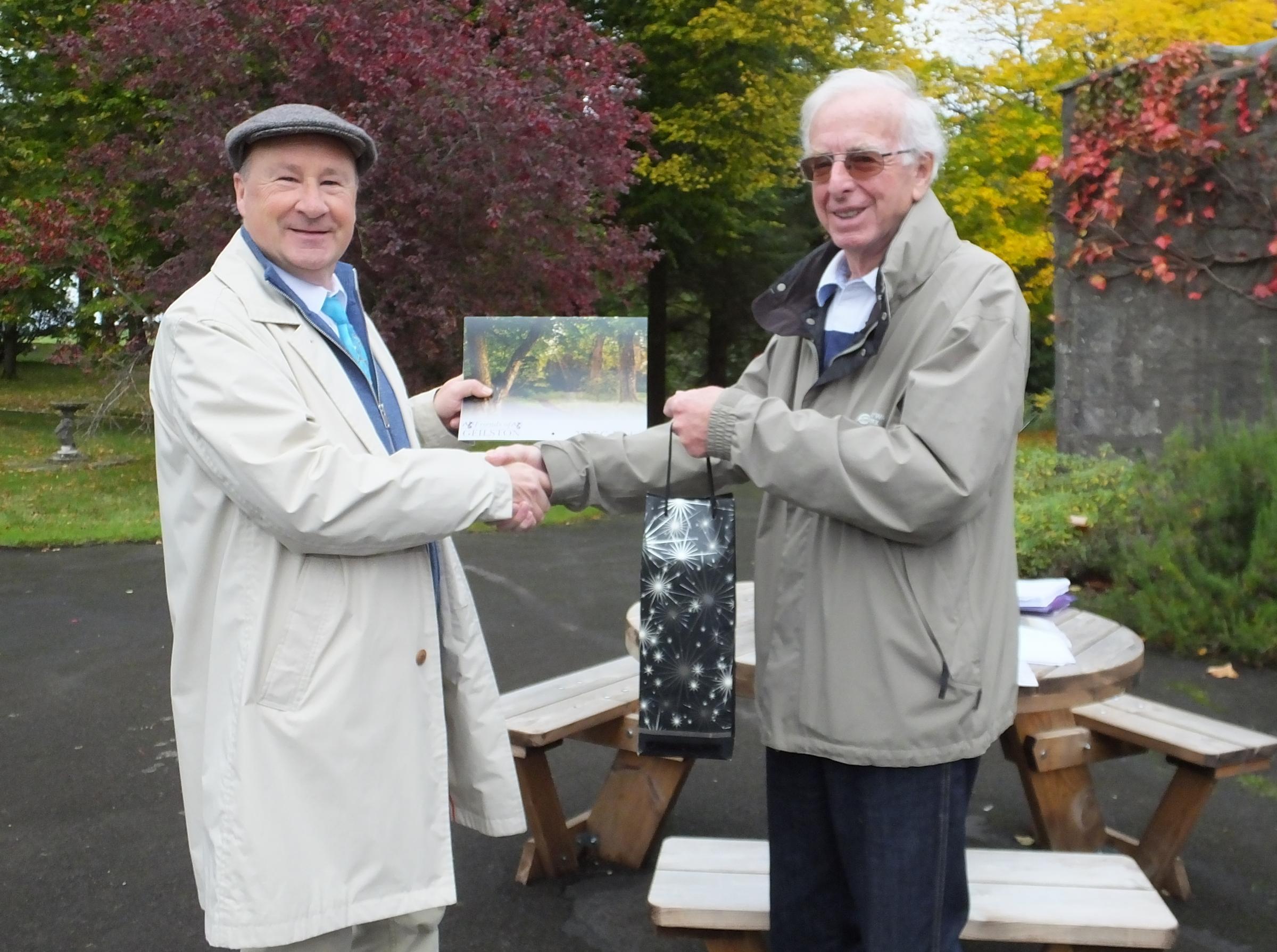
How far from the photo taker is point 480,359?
10.6ft

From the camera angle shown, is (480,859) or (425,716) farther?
(480,859)

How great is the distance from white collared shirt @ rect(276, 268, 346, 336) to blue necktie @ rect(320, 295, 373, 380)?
0.04 ft

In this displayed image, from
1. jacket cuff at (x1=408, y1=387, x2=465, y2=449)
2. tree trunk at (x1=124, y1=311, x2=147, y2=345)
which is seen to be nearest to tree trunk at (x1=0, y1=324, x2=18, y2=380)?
tree trunk at (x1=124, y1=311, x2=147, y2=345)

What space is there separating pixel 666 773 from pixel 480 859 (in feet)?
2.44

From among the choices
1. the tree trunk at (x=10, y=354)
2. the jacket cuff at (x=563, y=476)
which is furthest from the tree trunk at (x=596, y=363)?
the tree trunk at (x=10, y=354)

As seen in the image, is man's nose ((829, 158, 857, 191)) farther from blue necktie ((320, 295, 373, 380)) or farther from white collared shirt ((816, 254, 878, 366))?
blue necktie ((320, 295, 373, 380))

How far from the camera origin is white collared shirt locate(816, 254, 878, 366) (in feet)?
8.07

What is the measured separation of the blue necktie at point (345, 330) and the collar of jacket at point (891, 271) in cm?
88

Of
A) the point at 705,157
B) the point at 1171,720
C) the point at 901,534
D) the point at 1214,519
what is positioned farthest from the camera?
the point at 705,157

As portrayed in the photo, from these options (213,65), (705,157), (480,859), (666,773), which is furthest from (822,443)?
(705,157)

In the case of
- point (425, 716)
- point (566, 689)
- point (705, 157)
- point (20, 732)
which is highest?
point (705, 157)

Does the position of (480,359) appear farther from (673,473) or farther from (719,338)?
(719,338)

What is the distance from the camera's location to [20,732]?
545cm

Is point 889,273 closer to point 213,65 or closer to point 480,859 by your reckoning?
point 480,859
